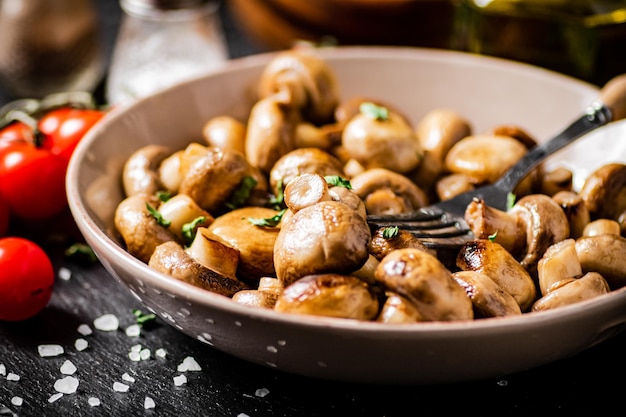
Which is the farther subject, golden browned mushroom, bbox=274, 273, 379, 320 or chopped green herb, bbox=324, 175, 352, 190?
chopped green herb, bbox=324, 175, 352, 190

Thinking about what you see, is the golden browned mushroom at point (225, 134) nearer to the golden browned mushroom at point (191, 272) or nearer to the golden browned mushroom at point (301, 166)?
the golden browned mushroom at point (301, 166)

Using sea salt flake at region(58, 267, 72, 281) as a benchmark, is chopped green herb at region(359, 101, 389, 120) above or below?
above

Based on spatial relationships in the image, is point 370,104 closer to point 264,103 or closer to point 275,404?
point 264,103

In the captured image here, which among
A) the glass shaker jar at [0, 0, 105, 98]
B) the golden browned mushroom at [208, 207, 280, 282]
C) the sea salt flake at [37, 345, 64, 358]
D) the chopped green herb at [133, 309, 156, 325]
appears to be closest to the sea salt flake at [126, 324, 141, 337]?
the chopped green herb at [133, 309, 156, 325]

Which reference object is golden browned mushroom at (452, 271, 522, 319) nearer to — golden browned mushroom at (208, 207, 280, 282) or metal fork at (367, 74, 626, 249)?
metal fork at (367, 74, 626, 249)

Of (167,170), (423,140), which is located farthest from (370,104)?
(167,170)

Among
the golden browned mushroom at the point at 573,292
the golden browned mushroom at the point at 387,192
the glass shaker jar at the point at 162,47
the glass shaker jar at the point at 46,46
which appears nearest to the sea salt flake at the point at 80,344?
the golden browned mushroom at the point at 387,192

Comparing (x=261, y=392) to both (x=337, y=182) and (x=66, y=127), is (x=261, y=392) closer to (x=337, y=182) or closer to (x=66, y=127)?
(x=337, y=182)

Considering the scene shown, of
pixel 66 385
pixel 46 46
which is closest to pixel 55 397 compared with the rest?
pixel 66 385
